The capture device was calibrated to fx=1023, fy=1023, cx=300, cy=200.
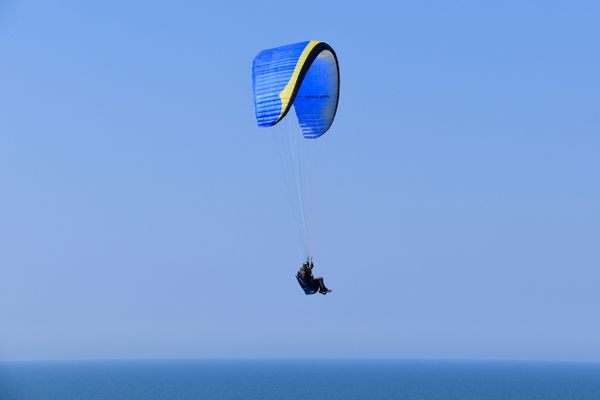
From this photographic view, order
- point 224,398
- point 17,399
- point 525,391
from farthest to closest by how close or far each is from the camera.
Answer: point 525,391 < point 224,398 < point 17,399

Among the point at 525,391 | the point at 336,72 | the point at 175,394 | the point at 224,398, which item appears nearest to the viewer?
the point at 336,72

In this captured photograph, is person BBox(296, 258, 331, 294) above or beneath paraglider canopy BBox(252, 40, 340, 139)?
beneath

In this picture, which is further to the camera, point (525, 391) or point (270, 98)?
point (525, 391)

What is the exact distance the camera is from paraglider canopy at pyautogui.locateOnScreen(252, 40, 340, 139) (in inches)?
1270

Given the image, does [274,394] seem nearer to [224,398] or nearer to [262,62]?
[224,398]

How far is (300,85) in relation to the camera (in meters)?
33.2

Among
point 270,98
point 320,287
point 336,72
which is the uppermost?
point 336,72

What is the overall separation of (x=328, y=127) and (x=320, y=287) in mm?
6282

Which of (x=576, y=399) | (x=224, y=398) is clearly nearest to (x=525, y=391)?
(x=576, y=399)

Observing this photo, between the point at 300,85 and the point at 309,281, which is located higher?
the point at 300,85

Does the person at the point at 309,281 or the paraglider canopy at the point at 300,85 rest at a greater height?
the paraglider canopy at the point at 300,85

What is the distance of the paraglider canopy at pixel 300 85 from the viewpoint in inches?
1270

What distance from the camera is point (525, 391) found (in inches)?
7746

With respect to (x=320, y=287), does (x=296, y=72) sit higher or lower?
higher
